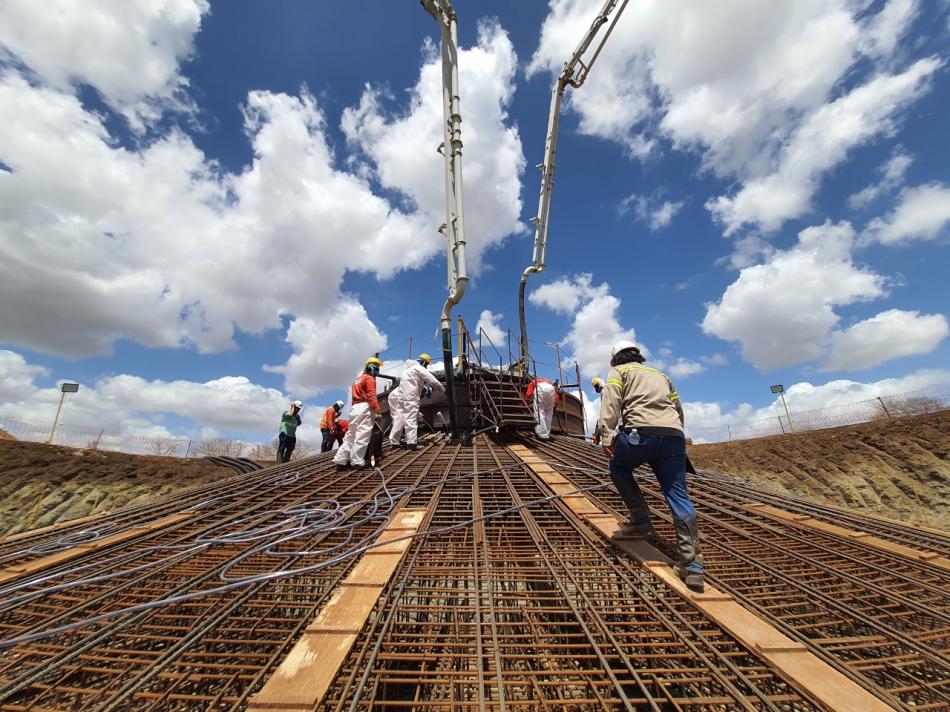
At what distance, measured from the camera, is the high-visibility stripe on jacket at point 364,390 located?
257 inches

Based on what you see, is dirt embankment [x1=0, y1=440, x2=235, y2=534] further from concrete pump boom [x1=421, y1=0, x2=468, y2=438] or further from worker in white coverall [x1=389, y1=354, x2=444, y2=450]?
concrete pump boom [x1=421, y1=0, x2=468, y2=438]

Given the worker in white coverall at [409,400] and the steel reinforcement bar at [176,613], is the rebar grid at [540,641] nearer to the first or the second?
the steel reinforcement bar at [176,613]

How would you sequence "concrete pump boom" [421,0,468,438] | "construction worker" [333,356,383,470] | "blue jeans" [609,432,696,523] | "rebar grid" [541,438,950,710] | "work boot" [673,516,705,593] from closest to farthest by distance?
1. "rebar grid" [541,438,950,710]
2. "work boot" [673,516,705,593]
3. "blue jeans" [609,432,696,523]
4. "construction worker" [333,356,383,470]
5. "concrete pump boom" [421,0,468,438]

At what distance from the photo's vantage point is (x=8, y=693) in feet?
5.15

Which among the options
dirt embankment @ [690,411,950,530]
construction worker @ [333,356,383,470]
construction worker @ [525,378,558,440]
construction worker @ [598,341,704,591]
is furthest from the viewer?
dirt embankment @ [690,411,950,530]

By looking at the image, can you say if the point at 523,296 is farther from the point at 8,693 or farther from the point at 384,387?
the point at 8,693

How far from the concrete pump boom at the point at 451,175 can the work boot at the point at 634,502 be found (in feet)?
16.8

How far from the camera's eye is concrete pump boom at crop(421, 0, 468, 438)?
7922 mm

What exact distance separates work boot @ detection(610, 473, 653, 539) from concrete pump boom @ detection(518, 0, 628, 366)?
10.6m

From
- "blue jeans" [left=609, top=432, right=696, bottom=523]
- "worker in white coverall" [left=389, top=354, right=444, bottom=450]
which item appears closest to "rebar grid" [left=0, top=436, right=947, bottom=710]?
"blue jeans" [left=609, top=432, right=696, bottom=523]

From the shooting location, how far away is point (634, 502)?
119 inches

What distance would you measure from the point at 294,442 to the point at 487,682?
11.2m

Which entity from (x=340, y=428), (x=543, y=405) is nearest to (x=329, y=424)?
(x=340, y=428)

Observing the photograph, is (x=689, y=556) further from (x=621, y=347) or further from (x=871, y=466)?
(x=871, y=466)
